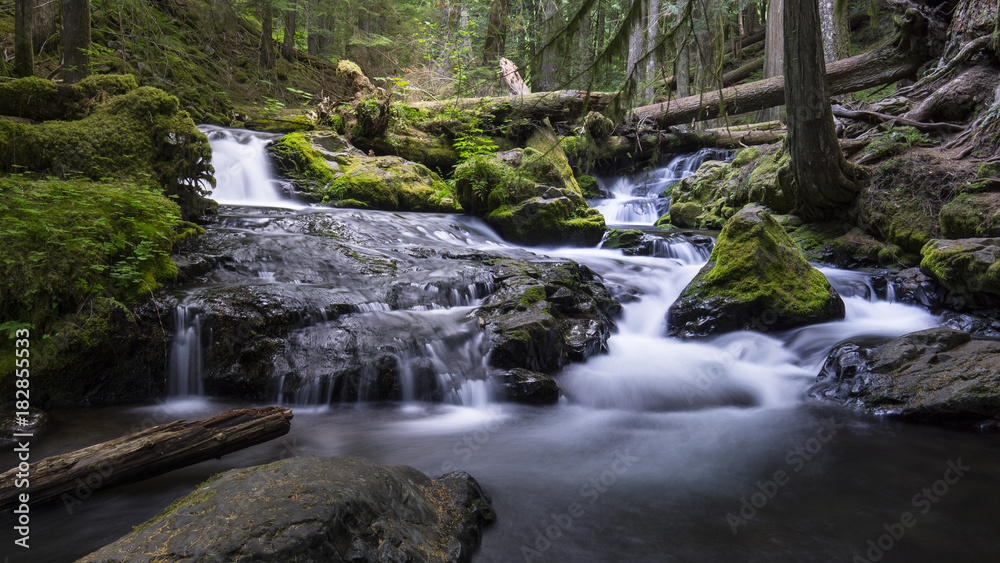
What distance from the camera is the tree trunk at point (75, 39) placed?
7.20 metres

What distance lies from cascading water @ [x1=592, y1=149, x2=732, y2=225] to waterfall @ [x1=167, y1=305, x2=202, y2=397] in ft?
34.4

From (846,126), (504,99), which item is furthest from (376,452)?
(504,99)

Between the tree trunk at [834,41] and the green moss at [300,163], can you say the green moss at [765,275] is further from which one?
the tree trunk at [834,41]

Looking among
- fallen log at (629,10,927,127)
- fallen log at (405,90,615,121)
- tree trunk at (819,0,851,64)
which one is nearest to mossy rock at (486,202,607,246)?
fallen log at (629,10,927,127)

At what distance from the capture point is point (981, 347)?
14.7 ft

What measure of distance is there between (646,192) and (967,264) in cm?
891

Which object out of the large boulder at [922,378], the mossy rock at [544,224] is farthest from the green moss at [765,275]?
the mossy rock at [544,224]

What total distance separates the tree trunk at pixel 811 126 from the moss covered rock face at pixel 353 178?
6734 mm

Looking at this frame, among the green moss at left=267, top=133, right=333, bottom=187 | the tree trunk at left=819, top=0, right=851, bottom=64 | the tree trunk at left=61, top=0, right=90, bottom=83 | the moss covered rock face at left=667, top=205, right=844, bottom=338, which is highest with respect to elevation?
the tree trunk at left=819, top=0, right=851, bottom=64

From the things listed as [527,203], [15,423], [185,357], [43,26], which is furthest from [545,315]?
[43,26]

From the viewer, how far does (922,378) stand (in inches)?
176

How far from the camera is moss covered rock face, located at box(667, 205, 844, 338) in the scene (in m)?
6.34

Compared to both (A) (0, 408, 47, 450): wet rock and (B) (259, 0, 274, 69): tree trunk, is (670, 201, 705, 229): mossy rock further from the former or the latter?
(B) (259, 0, 274, 69): tree trunk

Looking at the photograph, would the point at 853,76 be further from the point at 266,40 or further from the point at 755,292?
the point at 266,40
